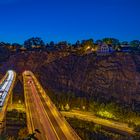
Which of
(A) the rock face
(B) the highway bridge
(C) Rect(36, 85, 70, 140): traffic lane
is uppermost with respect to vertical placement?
(A) the rock face

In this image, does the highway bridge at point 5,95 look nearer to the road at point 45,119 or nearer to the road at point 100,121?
the road at point 45,119

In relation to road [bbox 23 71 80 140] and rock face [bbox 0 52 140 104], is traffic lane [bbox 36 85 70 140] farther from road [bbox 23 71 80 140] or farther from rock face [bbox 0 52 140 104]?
rock face [bbox 0 52 140 104]

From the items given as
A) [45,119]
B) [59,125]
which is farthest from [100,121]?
[59,125]

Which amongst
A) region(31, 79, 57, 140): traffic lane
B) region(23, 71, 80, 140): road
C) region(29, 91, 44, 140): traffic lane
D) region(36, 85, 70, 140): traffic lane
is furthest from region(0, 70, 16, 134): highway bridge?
region(36, 85, 70, 140): traffic lane

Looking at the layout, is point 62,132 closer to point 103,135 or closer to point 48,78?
point 103,135

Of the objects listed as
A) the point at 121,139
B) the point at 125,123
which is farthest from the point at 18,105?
the point at 121,139

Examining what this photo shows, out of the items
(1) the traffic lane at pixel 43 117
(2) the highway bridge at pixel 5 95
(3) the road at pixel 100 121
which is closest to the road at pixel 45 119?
(1) the traffic lane at pixel 43 117
